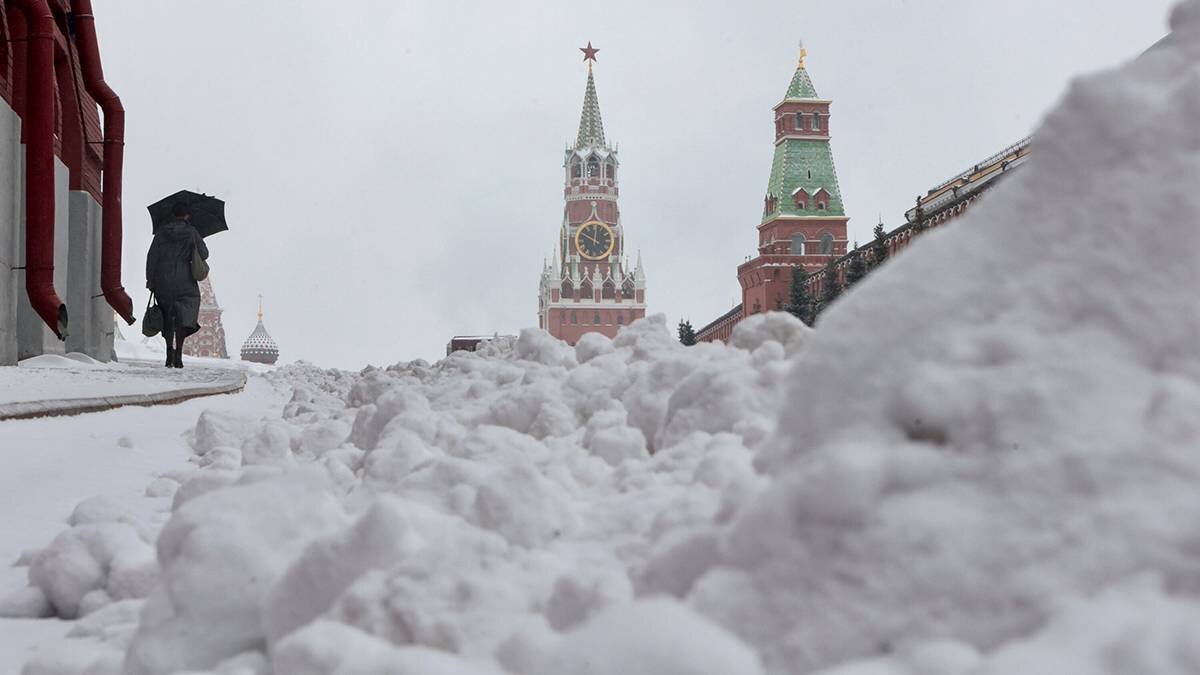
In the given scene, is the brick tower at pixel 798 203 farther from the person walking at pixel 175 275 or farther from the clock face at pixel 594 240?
the person walking at pixel 175 275

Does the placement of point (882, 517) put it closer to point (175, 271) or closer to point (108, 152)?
point (175, 271)

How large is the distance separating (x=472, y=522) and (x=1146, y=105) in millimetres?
1206

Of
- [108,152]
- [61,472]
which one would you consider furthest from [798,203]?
[61,472]

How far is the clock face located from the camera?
332 ft

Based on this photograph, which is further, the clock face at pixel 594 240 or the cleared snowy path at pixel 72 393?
the clock face at pixel 594 240

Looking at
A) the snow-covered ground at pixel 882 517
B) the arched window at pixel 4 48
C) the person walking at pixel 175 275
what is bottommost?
the snow-covered ground at pixel 882 517

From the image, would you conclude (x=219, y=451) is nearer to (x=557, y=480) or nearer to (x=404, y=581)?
(x=557, y=480)

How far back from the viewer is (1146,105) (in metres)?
1.50

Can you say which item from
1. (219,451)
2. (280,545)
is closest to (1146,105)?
(280,545)

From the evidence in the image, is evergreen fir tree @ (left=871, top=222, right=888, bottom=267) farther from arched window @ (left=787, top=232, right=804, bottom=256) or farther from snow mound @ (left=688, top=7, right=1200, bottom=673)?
snow mound @ (left=688, top=7, right=1200, bottom=673)

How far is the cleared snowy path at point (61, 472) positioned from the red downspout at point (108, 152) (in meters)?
11.0

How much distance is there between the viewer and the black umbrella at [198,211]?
56.4 feet

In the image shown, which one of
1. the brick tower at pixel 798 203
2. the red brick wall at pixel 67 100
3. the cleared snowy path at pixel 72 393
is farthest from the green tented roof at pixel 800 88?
the cleared snowy path at pixel 72 393

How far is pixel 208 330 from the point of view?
57938 millimetres
